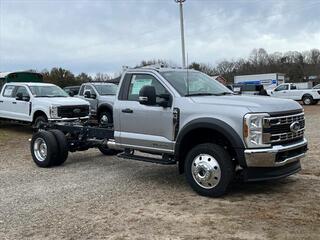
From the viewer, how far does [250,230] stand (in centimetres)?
555

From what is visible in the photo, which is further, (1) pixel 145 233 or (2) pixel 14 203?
(2) pixel 14 203

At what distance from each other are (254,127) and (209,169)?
38.8 inches

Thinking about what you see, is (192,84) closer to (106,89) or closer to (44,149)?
(44,149)

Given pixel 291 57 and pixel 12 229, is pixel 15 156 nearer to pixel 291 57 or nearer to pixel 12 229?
pixel 12 229

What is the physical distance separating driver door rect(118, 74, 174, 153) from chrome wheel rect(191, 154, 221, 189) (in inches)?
24.3

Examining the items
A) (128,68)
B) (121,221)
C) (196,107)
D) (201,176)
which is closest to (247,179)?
(201,176)

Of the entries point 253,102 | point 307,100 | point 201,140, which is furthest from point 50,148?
point 307,100

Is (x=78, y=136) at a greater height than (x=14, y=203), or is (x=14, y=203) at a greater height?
(x=78, y=136)

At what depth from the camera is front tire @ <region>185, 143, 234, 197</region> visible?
7.02 meters

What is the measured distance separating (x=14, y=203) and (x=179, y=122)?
285 cm

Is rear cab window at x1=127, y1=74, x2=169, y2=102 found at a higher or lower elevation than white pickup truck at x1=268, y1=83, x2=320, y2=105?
higher

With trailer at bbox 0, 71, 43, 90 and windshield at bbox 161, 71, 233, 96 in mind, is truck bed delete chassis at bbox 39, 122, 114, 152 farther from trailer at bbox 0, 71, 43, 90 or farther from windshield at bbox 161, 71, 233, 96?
trailer at bbox 0, 71, 43, 90

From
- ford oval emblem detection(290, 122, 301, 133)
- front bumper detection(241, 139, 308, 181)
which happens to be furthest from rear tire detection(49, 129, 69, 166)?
ford oval emblem detection(290, 122, 301, 133)

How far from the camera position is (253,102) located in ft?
23.0
